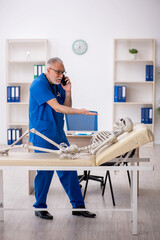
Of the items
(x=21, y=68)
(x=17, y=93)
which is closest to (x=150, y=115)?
(x=17, y=93)

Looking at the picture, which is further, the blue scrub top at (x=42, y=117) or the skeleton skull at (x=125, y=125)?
the blue scrub top at (x=42, y=117)

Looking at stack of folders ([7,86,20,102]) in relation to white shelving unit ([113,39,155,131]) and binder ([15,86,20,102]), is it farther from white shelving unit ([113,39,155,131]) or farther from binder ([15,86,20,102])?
white shelving unit ([113,39,155,131])

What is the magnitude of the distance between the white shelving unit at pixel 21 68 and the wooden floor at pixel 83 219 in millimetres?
2740

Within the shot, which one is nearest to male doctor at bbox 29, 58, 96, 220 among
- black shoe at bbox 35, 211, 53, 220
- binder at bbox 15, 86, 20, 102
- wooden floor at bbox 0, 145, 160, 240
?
black shoe at bbox 35, 211, 53, 220

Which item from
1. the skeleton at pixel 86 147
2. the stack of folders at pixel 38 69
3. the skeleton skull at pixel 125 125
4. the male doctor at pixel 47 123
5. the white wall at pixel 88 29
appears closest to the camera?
the skeleton at pixel 86 147

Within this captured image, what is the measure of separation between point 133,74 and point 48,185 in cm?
386

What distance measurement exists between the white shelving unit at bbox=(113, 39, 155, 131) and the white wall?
107 mm

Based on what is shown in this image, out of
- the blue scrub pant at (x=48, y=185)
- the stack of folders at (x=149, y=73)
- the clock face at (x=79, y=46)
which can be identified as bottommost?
the blue scrub pant at (x=48, y=185)

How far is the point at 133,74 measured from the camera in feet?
19.3

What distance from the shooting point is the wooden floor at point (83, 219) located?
2.20 metres

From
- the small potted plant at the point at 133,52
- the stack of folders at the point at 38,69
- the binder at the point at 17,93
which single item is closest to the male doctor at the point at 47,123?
the stack of folders at the point at 38,69

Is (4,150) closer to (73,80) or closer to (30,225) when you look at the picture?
(30,225)

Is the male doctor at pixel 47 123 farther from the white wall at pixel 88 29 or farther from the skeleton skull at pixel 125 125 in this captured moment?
the white wall at pixel 88 29

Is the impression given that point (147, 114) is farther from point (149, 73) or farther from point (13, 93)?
point (13, 93)
